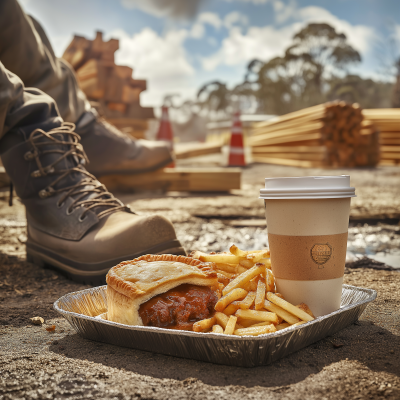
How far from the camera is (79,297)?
5.00 feet

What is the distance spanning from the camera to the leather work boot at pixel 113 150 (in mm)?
3941

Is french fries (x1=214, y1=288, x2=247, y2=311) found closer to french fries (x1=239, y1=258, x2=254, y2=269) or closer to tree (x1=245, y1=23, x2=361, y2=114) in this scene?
french fries (x1=239, y1=258, x2=254, y2=269)

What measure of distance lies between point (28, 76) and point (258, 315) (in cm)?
273

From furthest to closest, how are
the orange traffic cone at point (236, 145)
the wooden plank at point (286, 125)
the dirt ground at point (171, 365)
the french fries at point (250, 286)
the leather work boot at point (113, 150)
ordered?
the wooden plank at point (286, 125) < the orange traffic cone at point (236, 145) < the leather work boot at point (113, 150) < the french fries at point (250, 286) < the dirt ground at point (171, 365)

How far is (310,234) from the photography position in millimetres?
1375

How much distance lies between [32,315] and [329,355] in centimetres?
109

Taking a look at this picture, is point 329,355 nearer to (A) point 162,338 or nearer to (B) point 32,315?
(A) point 162,338

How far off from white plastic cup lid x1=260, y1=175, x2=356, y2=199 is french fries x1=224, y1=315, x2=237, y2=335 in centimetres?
40

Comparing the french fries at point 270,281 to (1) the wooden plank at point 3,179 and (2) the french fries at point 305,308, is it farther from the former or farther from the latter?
(1) the wooden plank at point 3,179

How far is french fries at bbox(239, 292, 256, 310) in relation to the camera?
4.27 feet

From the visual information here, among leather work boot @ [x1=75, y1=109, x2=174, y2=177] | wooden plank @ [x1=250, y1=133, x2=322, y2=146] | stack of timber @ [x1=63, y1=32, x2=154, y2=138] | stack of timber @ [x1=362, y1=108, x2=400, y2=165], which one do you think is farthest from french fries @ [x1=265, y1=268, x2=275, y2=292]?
stack of timber @ [x1=362, y1=108, x2=400, y2=165]

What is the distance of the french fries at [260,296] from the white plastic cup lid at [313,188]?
→ 29cm

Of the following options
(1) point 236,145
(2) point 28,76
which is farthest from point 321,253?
(1) point 236,145

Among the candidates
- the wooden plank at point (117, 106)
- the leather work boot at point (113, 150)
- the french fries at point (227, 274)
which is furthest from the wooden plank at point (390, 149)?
the french fries at point (227, 274)
